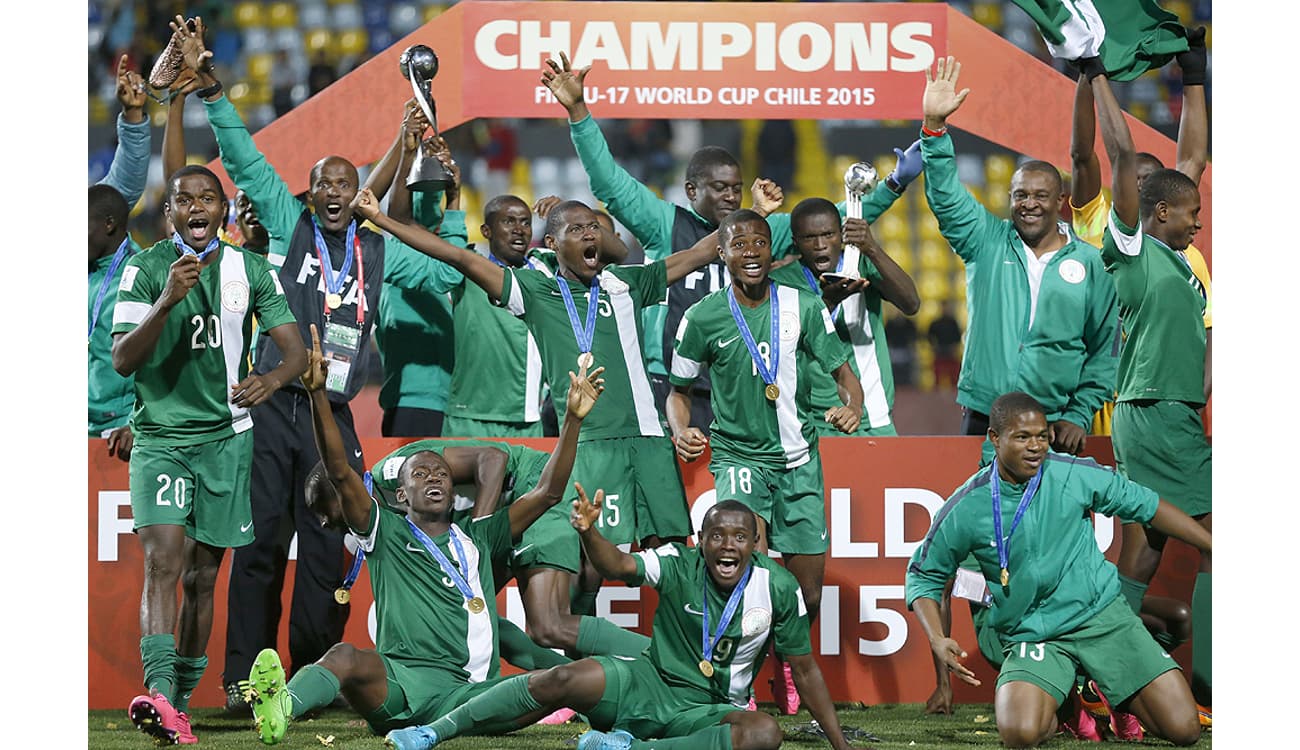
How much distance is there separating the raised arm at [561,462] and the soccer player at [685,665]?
27 cm

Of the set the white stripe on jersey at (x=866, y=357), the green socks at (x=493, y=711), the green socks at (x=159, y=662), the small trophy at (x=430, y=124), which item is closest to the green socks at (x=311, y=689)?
the green socks at (x=493, y=711)

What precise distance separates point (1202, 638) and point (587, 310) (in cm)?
250

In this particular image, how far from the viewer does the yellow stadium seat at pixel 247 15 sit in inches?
373

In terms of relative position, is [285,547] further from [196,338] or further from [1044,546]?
[1044,546]

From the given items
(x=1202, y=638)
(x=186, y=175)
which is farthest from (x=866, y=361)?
(x=186, y=175)

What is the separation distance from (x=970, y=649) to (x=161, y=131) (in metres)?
5.66

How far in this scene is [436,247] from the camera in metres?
5.58

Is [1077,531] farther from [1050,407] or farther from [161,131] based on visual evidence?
[161,131]

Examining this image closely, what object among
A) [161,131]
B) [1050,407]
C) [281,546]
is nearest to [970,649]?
[1050,407]

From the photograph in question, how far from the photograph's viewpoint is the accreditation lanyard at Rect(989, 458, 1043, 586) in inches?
202

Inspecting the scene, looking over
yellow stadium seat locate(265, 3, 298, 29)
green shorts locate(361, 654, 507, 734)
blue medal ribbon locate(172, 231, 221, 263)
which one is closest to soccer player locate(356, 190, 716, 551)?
blue medal ribbon locate(172, 231, 221, 263)

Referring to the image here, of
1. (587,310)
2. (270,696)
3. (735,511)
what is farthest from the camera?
(587,310)

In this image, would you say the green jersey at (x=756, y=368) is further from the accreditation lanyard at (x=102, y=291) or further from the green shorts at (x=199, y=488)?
the accreditation lanyard at (x=102, y=291)

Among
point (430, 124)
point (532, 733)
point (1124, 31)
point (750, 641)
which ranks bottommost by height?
point (532, 733)
